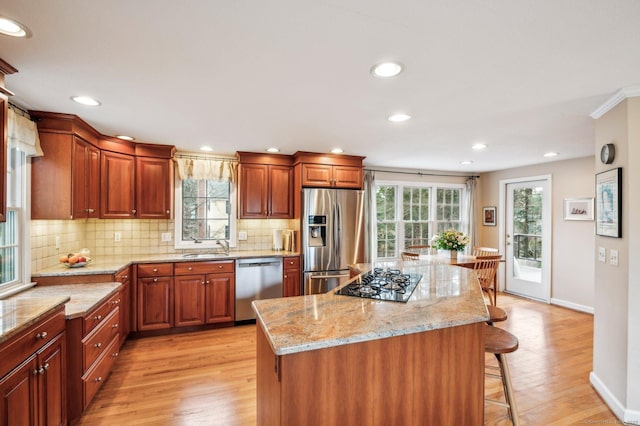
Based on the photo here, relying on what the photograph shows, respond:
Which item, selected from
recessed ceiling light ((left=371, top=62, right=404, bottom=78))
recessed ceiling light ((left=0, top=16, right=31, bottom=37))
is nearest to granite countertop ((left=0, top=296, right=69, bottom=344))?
recessed ceiling light ((left=0, top=16, right=31, bottom=37))

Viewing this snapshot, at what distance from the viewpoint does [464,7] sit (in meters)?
1.26

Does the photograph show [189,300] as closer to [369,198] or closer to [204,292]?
[204,292]

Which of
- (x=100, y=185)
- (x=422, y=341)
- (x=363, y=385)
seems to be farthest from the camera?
(x=100, y=185)

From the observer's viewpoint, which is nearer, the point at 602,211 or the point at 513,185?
the point at 602,211

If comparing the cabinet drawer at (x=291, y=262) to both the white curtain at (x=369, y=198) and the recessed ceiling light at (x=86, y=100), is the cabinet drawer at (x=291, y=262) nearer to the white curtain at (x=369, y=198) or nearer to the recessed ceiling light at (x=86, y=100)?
the white curtain at (x=369, y=198)

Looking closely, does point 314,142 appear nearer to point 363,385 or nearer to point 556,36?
point 556,36

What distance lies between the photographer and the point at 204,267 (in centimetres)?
381

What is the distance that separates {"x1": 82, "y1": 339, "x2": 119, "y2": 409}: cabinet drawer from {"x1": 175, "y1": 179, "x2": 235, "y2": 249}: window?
67.4 inches

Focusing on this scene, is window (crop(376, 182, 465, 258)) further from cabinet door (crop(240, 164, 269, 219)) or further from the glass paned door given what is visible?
cabinet door (crop(240, 164, 269, 219))

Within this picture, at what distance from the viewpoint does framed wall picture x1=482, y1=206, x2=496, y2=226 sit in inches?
232

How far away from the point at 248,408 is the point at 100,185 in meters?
2.77

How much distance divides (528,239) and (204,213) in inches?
211

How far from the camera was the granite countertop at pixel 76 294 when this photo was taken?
6.91 feet

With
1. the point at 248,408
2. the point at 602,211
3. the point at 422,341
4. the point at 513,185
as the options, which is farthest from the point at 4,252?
the point at 513,185
